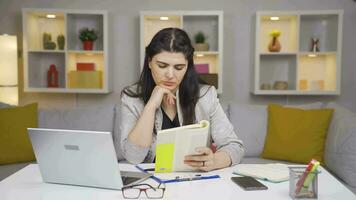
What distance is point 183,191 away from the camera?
1221 millimetres

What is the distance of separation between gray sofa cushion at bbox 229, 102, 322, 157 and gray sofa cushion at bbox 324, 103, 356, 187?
379 mm

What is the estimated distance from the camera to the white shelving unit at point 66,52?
135 inches

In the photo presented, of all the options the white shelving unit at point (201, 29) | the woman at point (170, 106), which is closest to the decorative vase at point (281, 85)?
the white shelving unit at point (201, 29)

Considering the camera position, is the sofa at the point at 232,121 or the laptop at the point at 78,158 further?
the sofa at the point at 232,121

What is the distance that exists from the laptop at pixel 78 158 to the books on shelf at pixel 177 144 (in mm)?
121

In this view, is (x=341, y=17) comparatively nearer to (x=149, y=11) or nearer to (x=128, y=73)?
(x=149, y=11)

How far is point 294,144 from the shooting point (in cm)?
278

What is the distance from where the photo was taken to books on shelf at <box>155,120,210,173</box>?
4.42 feet

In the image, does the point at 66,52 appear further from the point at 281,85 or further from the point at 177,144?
the point at 177,144

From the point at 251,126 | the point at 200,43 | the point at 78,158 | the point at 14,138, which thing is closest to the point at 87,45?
the point at 200,43

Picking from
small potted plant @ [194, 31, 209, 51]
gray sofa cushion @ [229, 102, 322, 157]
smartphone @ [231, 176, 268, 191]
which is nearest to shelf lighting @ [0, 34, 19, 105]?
small potted plant @ [194, 31, 209, 51]

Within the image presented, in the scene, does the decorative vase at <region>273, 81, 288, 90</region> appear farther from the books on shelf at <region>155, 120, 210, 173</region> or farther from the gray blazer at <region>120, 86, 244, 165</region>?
the books on shelf at <region>155, 120, 210, 173</region>

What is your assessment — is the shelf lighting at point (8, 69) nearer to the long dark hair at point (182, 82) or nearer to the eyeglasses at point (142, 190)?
the long dark hair at point (182, 82)

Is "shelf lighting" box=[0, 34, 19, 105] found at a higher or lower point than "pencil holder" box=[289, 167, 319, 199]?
higher
